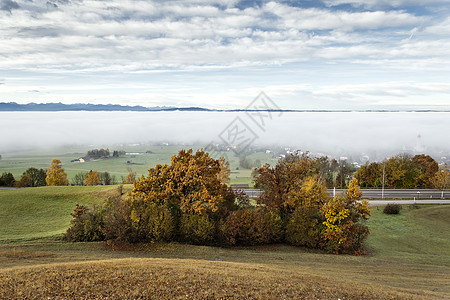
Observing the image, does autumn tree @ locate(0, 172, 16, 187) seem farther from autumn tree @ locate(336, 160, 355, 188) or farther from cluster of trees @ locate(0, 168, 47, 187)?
autumn tree @ locate(336, 160, 355, 188)

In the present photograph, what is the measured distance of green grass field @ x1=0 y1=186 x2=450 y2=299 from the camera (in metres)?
15.2

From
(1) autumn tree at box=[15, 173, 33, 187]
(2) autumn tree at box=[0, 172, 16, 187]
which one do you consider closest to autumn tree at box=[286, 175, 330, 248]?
(1) autumn tree at box=[15, 173, 33, 187]

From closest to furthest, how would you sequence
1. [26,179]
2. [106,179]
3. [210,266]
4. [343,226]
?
[210,266] < [343,226] < [26,179] < [106,179]

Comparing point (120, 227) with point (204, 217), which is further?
point (204, 217)

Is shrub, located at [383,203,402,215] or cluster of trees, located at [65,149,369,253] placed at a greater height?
cluster of trees, located at [65,149,369,253]

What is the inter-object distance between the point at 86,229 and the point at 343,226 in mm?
28230

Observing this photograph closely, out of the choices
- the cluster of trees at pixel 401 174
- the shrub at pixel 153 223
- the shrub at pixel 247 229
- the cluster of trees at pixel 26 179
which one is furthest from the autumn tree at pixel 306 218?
the cluster of trees at pixel 26 179

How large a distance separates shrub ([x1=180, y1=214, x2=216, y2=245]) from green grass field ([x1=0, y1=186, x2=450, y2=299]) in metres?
1.90

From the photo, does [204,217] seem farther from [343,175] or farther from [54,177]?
[54,177]

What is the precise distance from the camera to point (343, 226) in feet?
110

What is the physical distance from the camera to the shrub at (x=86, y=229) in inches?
1260

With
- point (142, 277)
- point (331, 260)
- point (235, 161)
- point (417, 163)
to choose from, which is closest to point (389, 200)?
point (417, 163)

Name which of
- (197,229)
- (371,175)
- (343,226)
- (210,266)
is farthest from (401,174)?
(210,266)

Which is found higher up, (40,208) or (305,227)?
(305,227)
